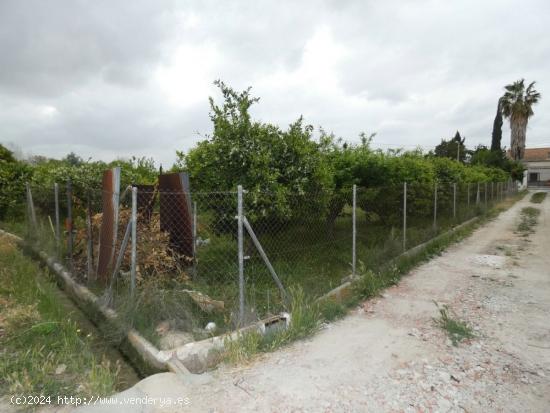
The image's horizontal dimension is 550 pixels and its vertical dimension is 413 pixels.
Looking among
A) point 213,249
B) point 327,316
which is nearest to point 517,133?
point 213,249

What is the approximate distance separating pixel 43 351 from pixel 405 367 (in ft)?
11.4

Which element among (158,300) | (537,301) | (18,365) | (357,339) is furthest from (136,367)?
(537,301)

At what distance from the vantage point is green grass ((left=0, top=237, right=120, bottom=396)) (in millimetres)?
2713

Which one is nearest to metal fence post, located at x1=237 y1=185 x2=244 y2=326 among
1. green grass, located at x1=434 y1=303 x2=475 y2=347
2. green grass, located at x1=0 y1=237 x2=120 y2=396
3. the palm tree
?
green grass, located at x1=0 y1=237 x2=120 y2=396

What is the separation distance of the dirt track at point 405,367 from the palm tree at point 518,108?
42.2m

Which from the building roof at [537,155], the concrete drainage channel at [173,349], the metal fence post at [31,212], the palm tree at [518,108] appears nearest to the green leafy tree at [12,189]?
the metal fence post at [31,212]

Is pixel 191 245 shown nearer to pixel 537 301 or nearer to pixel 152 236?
pixel 152 236

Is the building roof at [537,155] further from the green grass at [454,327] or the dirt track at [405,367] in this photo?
the green grass at [454,327]

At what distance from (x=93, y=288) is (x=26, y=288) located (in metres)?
0.89

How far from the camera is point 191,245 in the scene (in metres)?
5.16

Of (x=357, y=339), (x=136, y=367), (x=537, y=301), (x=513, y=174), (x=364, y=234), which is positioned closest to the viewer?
(x=136, y=367)

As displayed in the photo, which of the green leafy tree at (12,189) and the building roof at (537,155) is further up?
the building roof at (537,155)

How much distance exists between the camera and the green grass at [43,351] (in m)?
2.71

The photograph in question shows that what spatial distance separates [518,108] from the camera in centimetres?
3744
